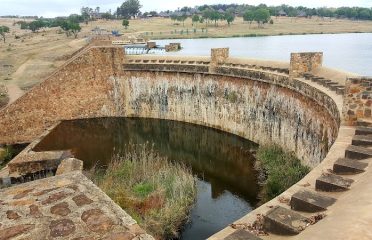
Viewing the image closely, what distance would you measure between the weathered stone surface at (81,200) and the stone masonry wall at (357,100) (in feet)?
21.3

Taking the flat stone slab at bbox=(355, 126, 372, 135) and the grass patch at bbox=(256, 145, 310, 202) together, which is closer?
the flat stone slab at bbox=(355, 126, 372, 135)

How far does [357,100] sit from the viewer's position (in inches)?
373

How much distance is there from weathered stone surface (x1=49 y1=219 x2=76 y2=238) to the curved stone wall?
1086 centimetres

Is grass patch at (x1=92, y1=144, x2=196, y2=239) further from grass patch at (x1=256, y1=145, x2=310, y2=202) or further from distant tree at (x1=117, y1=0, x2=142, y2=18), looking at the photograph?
distant tree at (x1=117, y1=0, x2=142, y2=18)

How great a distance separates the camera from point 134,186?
512 inches

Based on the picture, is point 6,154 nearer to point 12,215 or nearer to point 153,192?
point 153,192

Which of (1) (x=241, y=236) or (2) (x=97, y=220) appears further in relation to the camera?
(2) (x=97, y=220)

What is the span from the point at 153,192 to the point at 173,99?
12107 millimetres

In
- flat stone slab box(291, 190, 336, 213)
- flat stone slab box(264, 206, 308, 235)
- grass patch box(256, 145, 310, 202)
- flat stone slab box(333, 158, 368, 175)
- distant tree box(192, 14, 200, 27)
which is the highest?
distant tree box(192, 14, 200, 27)

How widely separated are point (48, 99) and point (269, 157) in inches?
559

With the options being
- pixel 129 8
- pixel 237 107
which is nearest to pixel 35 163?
pixel 237 107

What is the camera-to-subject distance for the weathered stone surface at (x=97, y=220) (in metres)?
6.07

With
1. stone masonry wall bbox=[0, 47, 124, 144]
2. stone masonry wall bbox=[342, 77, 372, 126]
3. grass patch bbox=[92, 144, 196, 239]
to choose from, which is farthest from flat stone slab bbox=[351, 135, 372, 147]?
stone masonry wall bbox=[0, 47, 124, 144]

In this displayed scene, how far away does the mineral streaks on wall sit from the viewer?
49.4 feet
